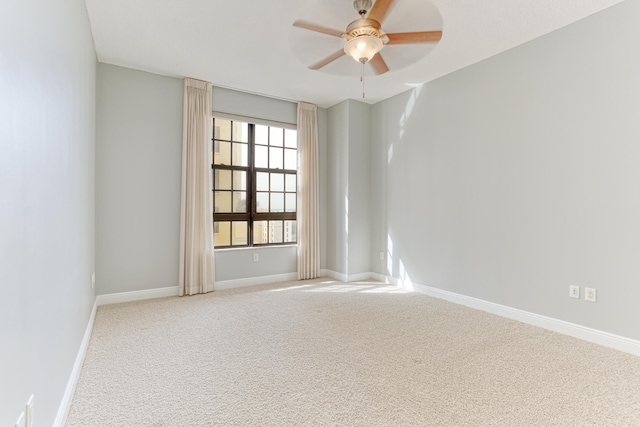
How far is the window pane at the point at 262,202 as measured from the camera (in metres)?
5.06

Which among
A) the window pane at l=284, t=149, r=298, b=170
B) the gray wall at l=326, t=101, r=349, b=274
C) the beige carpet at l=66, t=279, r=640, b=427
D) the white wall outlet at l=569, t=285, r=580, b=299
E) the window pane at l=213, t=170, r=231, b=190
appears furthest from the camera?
the window pane at l=284, t=149, r=298, b=170

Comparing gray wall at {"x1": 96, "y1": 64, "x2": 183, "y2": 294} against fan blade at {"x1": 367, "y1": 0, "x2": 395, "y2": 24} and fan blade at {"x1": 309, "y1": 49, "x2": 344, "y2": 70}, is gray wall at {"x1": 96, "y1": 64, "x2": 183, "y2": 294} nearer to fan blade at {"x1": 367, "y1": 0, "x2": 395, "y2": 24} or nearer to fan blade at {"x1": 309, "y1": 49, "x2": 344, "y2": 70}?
fan blade at {"x1": 309, "y1": 49, "x2": 344, "y2": 70}

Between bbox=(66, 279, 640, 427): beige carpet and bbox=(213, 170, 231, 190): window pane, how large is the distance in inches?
74.3

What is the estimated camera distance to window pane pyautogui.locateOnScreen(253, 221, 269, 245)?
5.04 m

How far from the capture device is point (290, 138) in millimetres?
5391

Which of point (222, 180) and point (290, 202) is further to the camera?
point (290, 202)

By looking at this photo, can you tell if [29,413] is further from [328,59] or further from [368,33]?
[328,59]

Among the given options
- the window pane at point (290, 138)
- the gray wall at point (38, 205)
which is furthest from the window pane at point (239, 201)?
the gray wall at point (38, 205)

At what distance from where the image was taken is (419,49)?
2541 millimetres

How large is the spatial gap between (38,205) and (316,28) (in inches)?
78.3

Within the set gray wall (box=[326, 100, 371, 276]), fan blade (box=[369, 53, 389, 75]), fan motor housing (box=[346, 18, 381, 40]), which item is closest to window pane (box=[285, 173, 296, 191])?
gray wall (box=[326, 100, 371, 276])

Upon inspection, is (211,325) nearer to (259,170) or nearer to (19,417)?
(19,417)

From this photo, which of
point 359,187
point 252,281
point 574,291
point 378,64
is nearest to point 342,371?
point 574,291

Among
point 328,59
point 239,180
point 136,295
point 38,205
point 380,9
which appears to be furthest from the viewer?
point 239,180
